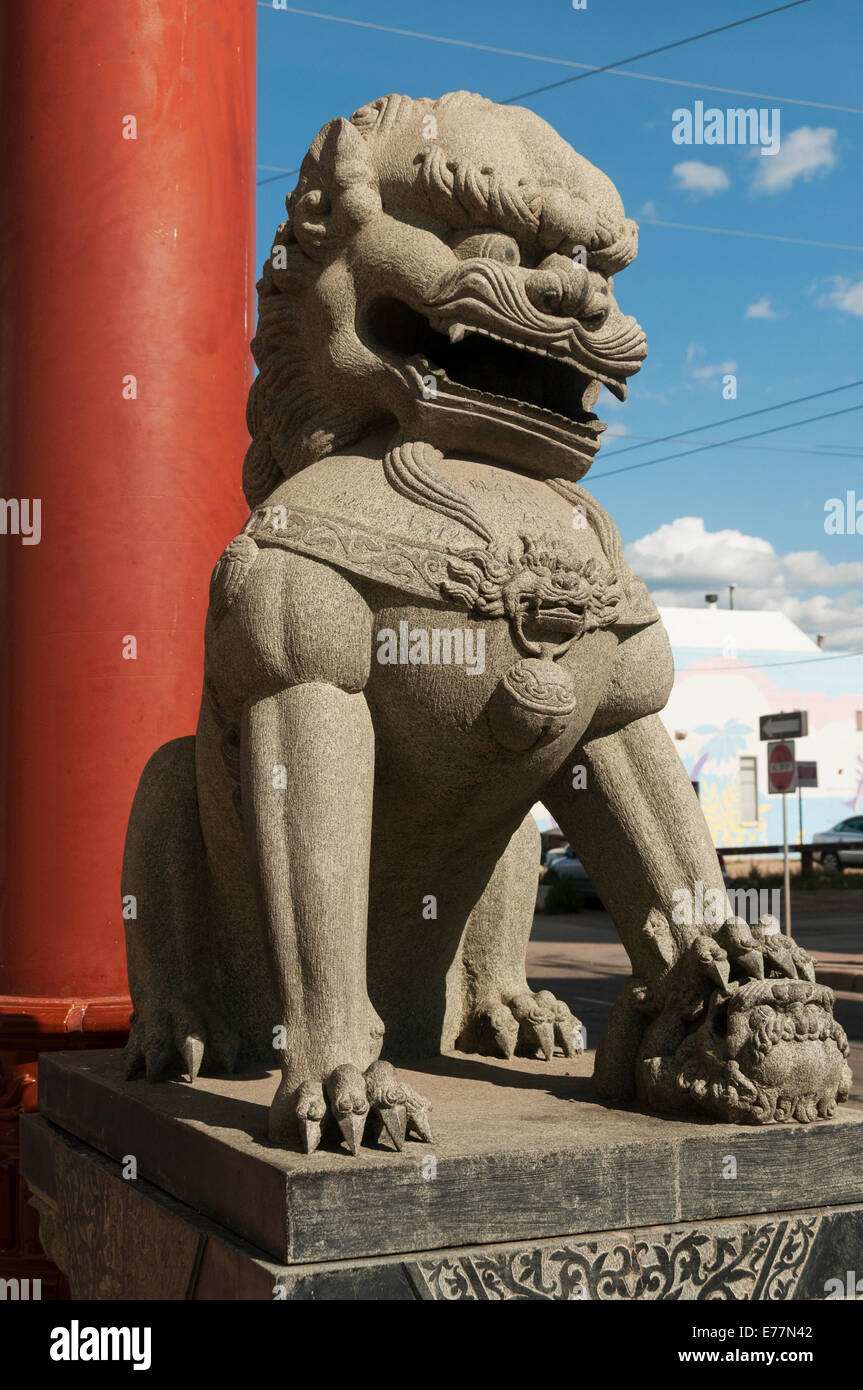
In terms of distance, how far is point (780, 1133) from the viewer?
2.20 metres

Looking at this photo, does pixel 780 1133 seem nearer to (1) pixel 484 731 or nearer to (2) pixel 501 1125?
(2) pixel 501 1125

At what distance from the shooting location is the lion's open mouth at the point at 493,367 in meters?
2.46

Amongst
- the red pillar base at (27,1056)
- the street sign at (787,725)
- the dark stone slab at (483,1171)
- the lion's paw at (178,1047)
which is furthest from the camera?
the street sign at (787,725)

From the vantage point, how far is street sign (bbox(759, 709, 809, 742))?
11453 mm

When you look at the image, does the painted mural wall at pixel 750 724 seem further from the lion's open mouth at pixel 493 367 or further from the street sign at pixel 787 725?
the lion's open mouth at pixel 493 367

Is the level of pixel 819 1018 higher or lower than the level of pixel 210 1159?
higher

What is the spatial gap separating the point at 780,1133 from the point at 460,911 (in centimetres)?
82

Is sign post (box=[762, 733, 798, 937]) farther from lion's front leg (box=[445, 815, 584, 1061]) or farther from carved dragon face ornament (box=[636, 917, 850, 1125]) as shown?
carved dragon face ornament (box=[636, 917, 850, 1125])

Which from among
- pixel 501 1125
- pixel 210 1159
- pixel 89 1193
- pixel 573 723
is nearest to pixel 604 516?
pixel 573 723

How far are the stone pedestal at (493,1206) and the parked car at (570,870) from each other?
681 inches

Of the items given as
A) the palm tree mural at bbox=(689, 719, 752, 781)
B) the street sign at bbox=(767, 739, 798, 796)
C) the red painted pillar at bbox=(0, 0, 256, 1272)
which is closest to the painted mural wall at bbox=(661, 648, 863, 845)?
the palm tree mural at bbox=(689, 719, 752, 781)

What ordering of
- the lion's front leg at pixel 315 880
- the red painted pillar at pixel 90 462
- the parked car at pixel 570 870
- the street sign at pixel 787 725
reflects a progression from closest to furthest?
the lion's front leg at pixel 315 880
the red painted pillar at pixel 90 462
the street sign at pixel 787 725
the parked car at pixel 570 870

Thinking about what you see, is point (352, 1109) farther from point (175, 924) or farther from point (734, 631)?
point (734, 631)

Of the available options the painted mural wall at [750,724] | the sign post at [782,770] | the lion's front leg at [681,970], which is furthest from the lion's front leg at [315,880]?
the painted mural wall at [750,724]
